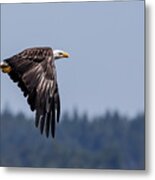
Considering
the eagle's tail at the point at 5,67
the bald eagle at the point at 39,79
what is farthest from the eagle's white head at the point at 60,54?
the eagle's tail at the point at 5,67

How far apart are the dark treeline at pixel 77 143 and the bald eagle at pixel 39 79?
0.04 metres

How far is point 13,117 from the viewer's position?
2168mm

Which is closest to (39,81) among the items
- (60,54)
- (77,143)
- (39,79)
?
(39,79)

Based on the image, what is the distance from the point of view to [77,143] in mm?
2129

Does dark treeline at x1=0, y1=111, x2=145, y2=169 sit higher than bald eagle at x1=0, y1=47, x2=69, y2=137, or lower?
lower

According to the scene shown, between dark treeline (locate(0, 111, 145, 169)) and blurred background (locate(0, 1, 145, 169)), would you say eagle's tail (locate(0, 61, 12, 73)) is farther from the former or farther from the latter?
dark treeline (locate(0, 111, 145, 169))

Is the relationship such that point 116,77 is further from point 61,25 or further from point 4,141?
point 4,141

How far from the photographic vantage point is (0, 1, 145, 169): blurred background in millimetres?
2086

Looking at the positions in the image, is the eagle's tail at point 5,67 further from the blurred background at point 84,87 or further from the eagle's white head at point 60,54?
the eagle's white head at point 60,54

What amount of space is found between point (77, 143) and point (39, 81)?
10.0 inches

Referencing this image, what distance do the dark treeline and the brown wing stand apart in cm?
4

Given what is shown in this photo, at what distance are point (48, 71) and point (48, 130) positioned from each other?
204 mm

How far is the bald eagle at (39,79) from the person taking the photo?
214 centimetres

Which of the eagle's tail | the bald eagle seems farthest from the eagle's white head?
the eagle's tail
